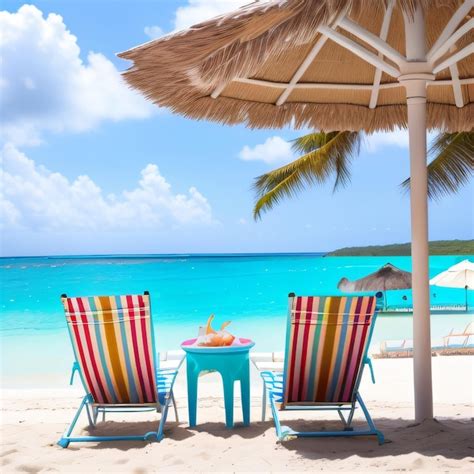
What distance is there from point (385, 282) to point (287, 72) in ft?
42.7

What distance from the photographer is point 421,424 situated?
11.6ft

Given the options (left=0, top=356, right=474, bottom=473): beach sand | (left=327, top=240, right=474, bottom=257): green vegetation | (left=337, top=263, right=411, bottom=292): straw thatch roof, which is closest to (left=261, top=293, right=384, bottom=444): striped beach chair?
(left=0, top=356, right=474, bottom=473): beach sand

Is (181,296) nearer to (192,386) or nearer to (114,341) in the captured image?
→ (192,386)

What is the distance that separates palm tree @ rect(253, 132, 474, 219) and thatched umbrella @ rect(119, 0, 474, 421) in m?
4.04

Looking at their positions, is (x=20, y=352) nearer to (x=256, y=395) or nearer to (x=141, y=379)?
(x=256, y=395)

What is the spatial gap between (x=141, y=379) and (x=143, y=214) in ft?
151

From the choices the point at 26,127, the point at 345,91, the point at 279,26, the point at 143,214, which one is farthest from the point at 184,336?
the point at 26,127

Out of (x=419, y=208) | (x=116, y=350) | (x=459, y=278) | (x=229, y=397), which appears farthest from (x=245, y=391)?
(x=459, y=278)

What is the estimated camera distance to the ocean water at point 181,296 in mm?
15266

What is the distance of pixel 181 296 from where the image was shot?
98.4 ft

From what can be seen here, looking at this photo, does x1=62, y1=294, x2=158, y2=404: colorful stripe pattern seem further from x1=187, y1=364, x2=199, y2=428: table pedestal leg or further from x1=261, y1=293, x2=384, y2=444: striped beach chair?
x1=261, y1=293, x2=384, y2=444: striped beach chair

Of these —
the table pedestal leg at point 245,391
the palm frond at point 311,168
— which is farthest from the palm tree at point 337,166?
the table pedestal leg at point 245,391

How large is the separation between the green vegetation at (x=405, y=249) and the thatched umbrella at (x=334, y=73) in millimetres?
39232

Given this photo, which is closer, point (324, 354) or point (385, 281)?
point (324, 354)
